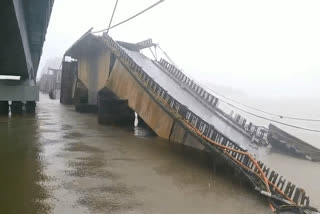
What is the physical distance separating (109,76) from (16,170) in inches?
389

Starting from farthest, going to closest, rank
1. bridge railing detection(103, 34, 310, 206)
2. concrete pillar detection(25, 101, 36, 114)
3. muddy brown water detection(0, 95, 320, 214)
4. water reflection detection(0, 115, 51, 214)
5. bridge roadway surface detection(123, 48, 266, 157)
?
1. concrete pillar detection(25, 101, 36, 114)
2. bridge roadway surface detection(123, 48, 266, 157)
3. bridge railing detection(103, 34, 310, 206)
4. muddy brown water detection(0, 95, 320, 214)
5. water reflection detection(0, 115, 51, 214)

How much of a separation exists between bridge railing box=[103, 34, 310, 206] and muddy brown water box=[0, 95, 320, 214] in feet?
1.60

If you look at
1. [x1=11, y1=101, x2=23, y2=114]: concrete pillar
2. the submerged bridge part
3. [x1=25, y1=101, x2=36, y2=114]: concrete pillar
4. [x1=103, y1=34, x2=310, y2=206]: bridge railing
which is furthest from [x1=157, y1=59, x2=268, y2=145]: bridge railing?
[x1=11, y1=101, x2=23, y2=114]: concrete pillar

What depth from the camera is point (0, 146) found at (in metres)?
9.02

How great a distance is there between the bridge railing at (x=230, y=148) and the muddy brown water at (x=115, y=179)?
0.49 m

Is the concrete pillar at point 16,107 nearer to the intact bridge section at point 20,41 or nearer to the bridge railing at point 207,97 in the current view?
the intact bridge section at point 20,41

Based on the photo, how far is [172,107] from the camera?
10.3m

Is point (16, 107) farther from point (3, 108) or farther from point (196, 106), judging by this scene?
point (196, 106)

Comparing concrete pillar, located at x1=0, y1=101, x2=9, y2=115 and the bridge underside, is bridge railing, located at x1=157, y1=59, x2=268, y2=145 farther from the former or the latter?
concrete pillar, located at x1=0, y1=101, x2=9, y2=115

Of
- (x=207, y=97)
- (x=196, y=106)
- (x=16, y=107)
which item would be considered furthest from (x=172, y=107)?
(x=16, y=107)

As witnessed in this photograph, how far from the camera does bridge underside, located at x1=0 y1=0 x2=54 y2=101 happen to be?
25.2 feet

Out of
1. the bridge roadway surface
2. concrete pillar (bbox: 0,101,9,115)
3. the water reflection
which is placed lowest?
the water reflection

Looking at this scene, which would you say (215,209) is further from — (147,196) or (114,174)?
(114,174)

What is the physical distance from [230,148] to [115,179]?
2930 millimetres
